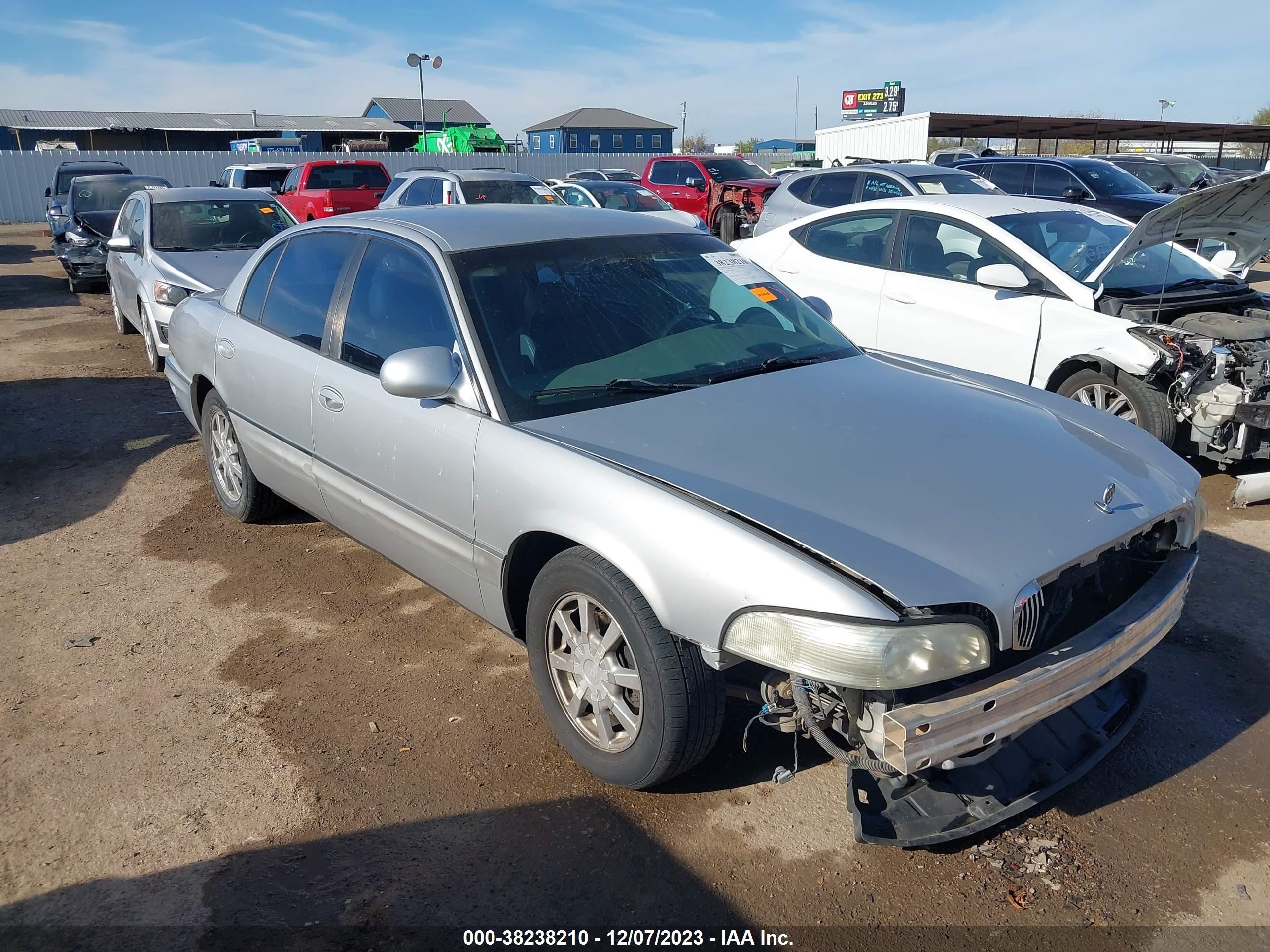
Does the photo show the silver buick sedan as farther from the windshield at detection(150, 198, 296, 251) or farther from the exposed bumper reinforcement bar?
the windshield at detection(150, 198, 296, 251)

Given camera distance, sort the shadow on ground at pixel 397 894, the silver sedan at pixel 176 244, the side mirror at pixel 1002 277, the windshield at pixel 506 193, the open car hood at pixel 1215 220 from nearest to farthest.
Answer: the shadow on ground at pixel 397 894, the open car hood at pixel 1215 220, the side mirror at pixel 1002 277, the silver sedan at pixel 176 244, the windshield at pixel 506 193

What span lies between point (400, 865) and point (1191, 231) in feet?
17.6

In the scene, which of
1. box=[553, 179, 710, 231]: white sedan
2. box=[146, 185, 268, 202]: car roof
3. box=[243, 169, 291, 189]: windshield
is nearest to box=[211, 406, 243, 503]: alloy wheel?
box=[146, 185, 268, 202]: car roof

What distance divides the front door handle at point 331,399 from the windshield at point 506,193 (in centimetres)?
998

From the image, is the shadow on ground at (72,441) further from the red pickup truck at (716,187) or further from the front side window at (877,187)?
the red pickup truck at (716,187)

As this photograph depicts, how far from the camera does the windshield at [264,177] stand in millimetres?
19453

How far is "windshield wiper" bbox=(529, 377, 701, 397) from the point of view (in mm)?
3346

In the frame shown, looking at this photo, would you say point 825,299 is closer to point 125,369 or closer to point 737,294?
point 737,294

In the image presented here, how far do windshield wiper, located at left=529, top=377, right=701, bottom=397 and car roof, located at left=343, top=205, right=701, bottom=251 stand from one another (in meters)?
0.74

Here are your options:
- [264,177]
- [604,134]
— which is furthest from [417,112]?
[264,177]

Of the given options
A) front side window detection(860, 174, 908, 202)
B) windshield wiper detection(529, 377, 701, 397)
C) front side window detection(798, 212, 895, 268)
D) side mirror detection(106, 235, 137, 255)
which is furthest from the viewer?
front side window detection(860, 174, 908, 202)

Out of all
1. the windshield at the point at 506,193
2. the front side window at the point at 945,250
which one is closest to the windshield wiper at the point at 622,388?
the front side window at the point at 945,250

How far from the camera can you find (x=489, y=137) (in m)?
38.6

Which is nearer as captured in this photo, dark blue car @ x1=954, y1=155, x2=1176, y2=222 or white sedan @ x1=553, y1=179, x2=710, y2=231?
dark blue car @ x1=954, y1=155, x2=1176, y2=222
